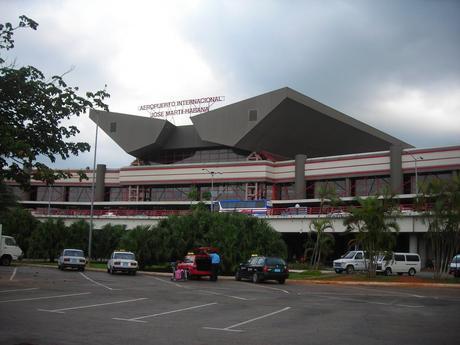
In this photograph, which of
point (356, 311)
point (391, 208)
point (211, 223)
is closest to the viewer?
point (356, 311)

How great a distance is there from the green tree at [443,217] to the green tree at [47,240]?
110 ft

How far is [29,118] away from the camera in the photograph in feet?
45.4

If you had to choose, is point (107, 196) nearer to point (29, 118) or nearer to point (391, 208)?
point (391, 208)

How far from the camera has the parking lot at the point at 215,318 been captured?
10984 millimetres

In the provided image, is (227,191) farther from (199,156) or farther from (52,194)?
(52,194)

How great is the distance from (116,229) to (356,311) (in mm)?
39865

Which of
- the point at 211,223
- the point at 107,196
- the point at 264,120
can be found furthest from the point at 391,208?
the point at 107,196

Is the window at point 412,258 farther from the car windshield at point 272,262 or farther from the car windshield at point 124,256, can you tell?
the car windshield at point 124,256

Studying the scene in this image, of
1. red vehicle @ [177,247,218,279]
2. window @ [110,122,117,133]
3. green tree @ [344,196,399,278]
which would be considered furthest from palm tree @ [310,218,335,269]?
window @ [110,122,117,133]

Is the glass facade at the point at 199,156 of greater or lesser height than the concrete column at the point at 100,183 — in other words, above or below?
above

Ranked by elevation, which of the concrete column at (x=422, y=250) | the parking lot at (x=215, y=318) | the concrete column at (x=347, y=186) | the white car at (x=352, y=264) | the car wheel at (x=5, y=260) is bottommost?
the parking lot at (x=215, y=318)

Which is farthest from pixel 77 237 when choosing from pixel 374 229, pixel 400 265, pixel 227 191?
pixel 227 191

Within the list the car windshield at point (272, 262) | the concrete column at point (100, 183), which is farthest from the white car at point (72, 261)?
the concrete column at point (100, 183)

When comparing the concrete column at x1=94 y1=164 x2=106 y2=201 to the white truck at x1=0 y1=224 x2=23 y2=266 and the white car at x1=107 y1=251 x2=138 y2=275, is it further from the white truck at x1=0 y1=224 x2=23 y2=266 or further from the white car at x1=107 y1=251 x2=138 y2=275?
the white car at x1=107 y1=251 x2=138 y2=275
